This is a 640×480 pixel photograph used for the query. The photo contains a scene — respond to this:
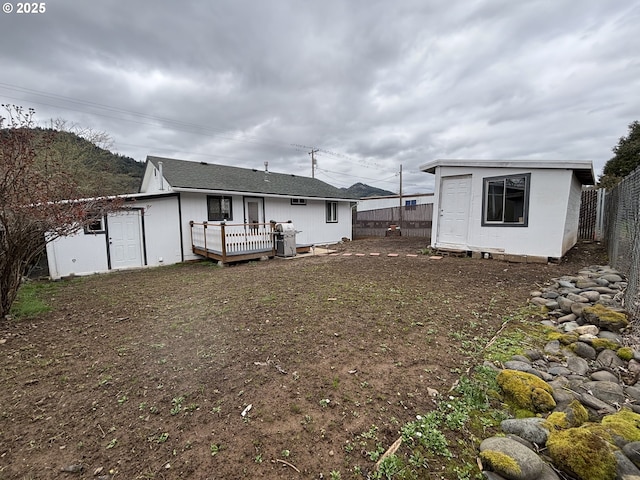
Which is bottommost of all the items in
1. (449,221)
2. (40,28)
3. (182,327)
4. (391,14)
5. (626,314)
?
(182,327)

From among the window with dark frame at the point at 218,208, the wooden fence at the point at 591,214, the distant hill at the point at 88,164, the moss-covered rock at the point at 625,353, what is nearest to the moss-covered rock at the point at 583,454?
the moss-covered rock at the point at 625,353

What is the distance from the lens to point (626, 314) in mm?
3291

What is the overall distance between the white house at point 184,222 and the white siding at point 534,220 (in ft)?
20.6

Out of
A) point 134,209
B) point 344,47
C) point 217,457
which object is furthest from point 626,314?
point 134,209

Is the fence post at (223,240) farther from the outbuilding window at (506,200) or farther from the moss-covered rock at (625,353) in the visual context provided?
the moss-covered rock at (625,353)

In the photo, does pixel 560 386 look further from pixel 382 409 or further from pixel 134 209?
pixel 134 209

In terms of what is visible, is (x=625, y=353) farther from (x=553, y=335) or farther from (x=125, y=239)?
(x=125, y=239)

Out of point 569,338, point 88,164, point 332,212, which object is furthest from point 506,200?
point 88,164

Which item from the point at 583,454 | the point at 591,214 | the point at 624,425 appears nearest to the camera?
the point at 583,454

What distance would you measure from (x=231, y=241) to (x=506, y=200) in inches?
331

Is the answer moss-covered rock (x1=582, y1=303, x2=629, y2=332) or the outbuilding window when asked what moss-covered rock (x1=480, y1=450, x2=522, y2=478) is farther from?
the outbuilding window

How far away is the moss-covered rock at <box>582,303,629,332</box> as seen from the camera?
3107mm

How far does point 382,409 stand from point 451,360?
3.64 feet

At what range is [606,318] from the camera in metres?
3.18
